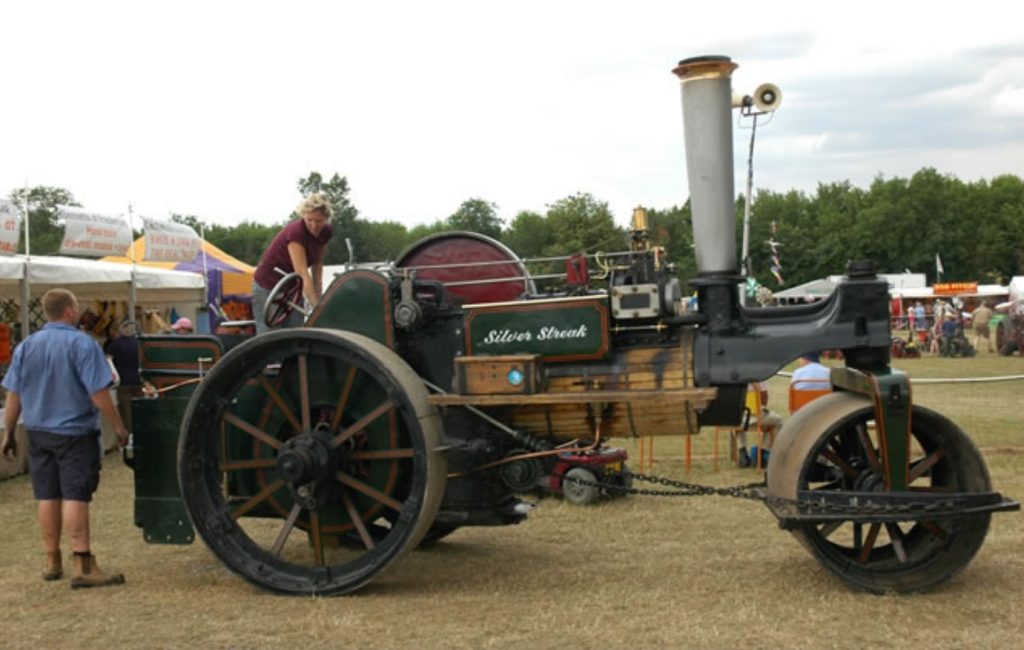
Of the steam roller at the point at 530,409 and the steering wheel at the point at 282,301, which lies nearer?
the steam roller at the point at 530,409

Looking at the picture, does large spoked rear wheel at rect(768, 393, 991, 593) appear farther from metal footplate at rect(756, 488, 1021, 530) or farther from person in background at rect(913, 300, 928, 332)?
person in background at rect(913, 300, 928, 332)

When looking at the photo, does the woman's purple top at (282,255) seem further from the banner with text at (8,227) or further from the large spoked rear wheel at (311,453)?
the banner with text at (8,227)

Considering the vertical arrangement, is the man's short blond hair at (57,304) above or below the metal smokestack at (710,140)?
below

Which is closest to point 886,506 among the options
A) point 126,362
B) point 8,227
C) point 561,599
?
point 561,599

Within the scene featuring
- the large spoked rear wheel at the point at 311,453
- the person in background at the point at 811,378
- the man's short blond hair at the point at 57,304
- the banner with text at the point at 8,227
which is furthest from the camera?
the banner with text at the point at 8,227

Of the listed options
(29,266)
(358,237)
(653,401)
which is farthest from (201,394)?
(358,237)

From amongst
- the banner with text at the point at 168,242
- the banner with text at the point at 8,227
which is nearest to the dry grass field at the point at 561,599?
the banner with text at the point at 8,227

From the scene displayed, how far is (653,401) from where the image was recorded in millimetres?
5238

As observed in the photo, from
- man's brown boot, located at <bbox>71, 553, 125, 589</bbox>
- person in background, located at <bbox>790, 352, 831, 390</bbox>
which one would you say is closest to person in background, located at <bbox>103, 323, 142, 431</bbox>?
man's brown boot, located at <bbox>71, 553, 125, 589</bbox>

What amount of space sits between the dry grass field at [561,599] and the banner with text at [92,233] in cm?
638

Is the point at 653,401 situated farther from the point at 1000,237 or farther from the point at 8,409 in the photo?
the point at 1000,237

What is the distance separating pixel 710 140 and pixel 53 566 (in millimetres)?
4065

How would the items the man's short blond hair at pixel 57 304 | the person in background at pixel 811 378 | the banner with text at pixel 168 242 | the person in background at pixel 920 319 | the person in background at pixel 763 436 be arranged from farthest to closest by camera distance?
the person in background at pixel 920 319
the banner with text at pixel 168 242
the person in background at pixel 763 436
the person in background at pixel 811 378
the man's short blond hair at pixel 57 304

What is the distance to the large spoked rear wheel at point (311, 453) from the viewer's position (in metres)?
5.31
